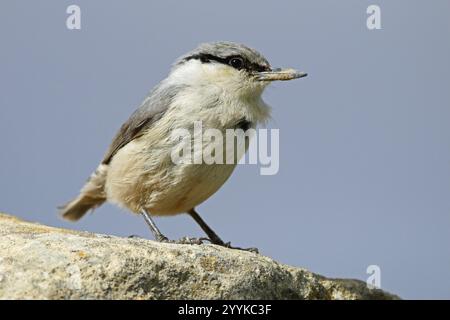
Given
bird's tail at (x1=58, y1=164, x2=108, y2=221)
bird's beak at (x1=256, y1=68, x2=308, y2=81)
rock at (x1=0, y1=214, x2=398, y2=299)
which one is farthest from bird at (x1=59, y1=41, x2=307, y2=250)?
rock at (x1=0, y1=214, x2=398, y2=299)

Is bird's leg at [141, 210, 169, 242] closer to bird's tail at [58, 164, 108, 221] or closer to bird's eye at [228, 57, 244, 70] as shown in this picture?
bird's tail at [58, 164, 108, 221]

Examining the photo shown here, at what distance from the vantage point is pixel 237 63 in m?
7.57

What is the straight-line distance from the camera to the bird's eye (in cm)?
755

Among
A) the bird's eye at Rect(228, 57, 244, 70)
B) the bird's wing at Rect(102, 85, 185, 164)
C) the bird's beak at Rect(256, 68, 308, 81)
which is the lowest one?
the bird's wing at Rect(102, 85, 185, 164)

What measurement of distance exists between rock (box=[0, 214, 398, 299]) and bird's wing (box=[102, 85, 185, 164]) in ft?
7.54

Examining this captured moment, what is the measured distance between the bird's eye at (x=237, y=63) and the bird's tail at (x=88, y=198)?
6.28 feet

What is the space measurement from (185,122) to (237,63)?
99 centimetres

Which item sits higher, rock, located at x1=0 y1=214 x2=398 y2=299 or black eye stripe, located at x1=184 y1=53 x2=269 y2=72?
black eye stripe, located at x1=184 y1=53 x2=269 y2=72

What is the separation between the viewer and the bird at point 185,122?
276 inches

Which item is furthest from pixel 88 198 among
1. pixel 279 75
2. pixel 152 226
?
pixel 279 75

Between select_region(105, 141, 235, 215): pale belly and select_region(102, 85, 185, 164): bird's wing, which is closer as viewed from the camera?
select_region(105, 141, 235, 215): pale belly
